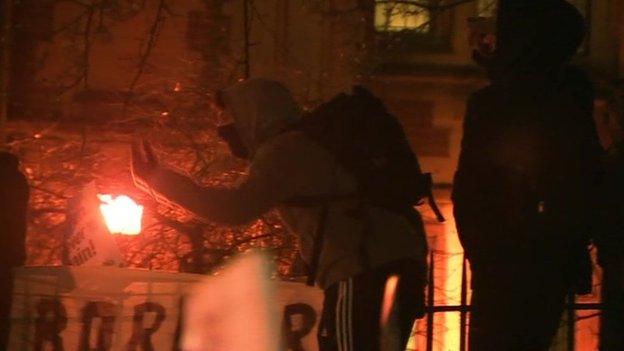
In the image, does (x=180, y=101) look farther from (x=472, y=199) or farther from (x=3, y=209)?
(x=472, y=199)

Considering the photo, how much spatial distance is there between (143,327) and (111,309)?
0.49ft

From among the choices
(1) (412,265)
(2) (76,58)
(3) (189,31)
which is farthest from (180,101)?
(1) (412,265)

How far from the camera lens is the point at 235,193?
3561mm

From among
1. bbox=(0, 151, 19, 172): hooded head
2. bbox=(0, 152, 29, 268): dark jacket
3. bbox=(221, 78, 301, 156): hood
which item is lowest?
bbox=(0, 152, 29, 268): dark jacket

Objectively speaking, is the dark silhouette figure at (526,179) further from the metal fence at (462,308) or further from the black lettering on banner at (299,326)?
the black lettering on banner at (299,326)

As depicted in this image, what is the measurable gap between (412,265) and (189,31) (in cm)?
615

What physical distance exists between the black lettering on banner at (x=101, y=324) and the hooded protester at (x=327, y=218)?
46.4 inches

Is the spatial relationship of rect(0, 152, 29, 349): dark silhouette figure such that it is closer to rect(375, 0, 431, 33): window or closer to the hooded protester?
the hooded protester

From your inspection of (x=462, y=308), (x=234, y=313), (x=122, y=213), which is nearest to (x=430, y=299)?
(x=462, y=308)

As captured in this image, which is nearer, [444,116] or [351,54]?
[351,54]

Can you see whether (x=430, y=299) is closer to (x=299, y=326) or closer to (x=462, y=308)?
(x=462, y=308)

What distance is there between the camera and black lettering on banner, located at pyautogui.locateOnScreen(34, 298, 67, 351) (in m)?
4.63

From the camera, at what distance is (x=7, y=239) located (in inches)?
170

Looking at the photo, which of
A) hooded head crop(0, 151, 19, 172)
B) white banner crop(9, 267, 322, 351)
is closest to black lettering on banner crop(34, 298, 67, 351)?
white banner crop(9, 267, 322, 351)
